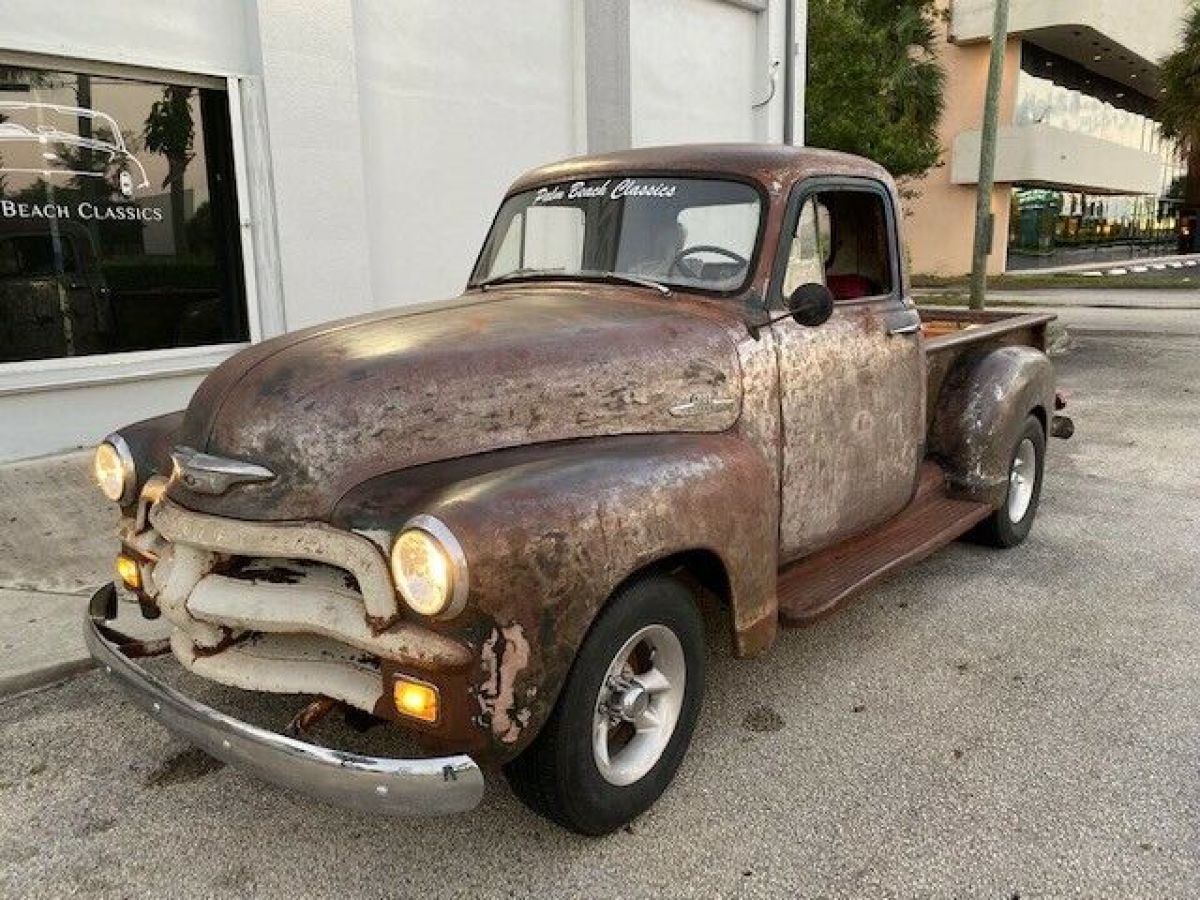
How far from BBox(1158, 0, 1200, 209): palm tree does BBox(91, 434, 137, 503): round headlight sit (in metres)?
32.4

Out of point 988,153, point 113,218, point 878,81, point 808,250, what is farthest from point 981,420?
point 878,81

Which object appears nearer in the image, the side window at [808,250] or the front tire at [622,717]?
the front tire at [622,717]

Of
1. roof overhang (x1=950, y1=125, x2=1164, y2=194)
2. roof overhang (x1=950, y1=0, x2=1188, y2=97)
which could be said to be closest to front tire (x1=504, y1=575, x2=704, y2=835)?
roof overhang (x1=950, y1=125, x2=1164, y2=194)

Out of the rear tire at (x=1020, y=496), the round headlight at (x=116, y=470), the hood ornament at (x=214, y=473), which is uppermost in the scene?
the hood ornament at (x=214, y=473)

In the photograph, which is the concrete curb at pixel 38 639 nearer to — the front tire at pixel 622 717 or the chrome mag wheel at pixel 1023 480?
the front tire at pixel 622 717

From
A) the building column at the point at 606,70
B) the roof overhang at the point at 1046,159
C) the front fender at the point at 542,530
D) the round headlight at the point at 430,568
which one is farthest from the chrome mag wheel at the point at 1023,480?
the roof overhang at the point at 1046,159

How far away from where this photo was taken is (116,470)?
3.17 meters

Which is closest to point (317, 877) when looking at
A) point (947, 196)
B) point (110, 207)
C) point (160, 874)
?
point (160, 874)

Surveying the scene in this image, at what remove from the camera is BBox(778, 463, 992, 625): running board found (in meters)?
3.38

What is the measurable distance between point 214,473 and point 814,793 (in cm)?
201

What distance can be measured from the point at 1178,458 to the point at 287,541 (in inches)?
280

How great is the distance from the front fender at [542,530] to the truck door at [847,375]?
29.5 inches

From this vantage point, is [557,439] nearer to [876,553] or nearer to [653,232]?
[653,232]

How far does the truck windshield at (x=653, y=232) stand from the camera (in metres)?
3.46
